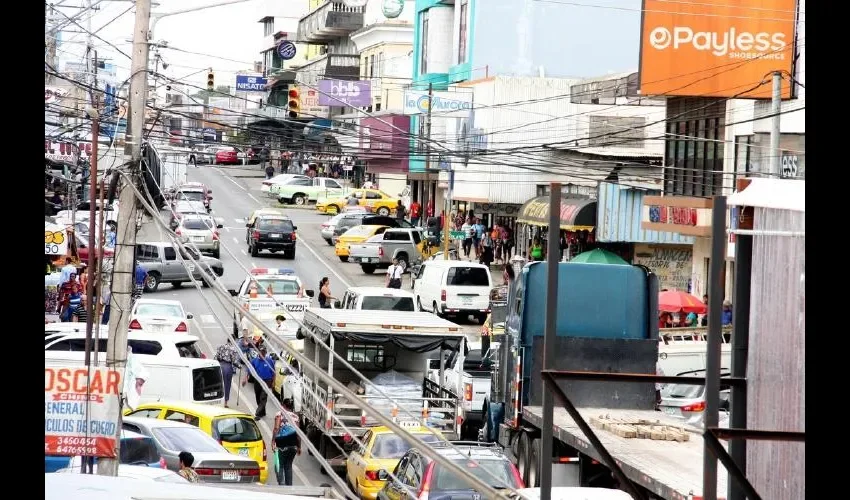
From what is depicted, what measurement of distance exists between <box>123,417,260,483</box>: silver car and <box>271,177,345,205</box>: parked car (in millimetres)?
55835

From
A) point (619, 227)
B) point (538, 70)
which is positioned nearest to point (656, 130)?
point (619, 227)

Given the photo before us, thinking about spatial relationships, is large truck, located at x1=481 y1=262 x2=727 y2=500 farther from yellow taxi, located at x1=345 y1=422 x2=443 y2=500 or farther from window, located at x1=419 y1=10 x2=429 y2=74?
window, located at x1=419 y1=10 x2=429 y2=74

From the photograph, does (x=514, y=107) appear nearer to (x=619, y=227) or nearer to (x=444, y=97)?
(x=444, y=97)

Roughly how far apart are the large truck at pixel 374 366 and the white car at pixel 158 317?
5975mm

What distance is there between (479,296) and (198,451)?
2163 cm

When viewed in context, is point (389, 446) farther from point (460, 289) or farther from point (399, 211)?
point (399, 211)

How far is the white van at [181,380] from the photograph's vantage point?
22562mm

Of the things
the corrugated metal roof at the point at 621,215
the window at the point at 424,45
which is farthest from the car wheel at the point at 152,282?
the window at the point at 424,45

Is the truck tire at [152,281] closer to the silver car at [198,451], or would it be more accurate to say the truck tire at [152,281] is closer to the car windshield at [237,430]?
the car windshield at [237,430]

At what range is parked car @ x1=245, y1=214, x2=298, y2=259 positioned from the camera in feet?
166

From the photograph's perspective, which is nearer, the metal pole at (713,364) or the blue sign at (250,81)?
the metal pole at (713,364)

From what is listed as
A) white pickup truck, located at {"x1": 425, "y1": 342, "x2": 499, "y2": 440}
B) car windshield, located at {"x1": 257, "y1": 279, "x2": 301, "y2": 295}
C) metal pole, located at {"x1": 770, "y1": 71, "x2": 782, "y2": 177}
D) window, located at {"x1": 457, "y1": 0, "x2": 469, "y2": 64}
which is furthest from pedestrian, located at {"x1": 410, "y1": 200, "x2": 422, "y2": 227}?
white pickup truck, located at {"x1": 425, "y1": 342, "x2": 499, "y2": 440}

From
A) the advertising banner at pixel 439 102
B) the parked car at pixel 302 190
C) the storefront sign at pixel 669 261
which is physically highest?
the advertising banner at pixel 439 102

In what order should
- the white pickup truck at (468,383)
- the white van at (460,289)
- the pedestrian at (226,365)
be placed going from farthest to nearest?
the white van at (460,289) → the pedestrian at (226,365) → the white pickup truck at (468,383)
